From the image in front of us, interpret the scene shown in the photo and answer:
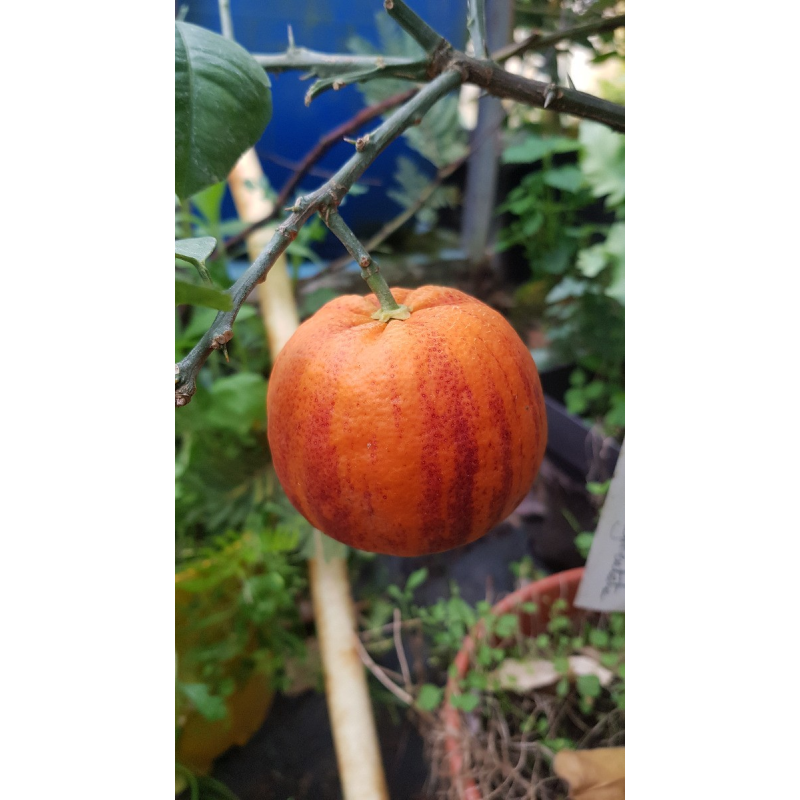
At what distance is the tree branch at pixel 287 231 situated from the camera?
0.26m

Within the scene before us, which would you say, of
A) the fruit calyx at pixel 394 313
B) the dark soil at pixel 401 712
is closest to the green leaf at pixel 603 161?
the dark soil at pixel 401 712

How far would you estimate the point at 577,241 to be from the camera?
1210 millimetres

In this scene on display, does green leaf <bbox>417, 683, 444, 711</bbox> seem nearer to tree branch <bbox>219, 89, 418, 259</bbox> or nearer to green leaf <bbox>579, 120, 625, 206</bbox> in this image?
tree branch <bbox>219, 89, 418, 259</bbox>

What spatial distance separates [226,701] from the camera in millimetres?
762

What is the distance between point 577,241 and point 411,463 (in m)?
1.05

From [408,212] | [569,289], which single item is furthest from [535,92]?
[569,289]

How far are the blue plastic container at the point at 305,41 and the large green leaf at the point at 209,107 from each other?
40cm

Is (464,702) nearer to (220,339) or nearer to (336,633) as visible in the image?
(336,633)

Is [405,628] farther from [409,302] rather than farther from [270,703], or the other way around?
[409,302]

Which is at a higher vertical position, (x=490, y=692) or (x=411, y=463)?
(x=411, y=463)

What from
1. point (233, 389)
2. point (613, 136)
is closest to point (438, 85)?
point (233, 389)

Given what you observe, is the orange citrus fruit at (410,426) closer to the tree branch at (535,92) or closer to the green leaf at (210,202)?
the tree branch at (535,92)

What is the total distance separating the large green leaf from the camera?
0.28 m

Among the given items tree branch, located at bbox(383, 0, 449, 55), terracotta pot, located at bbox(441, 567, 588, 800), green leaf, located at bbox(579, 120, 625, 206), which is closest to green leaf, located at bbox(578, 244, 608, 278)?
green leaf, located at bbox(579, 120, 625, 206)
